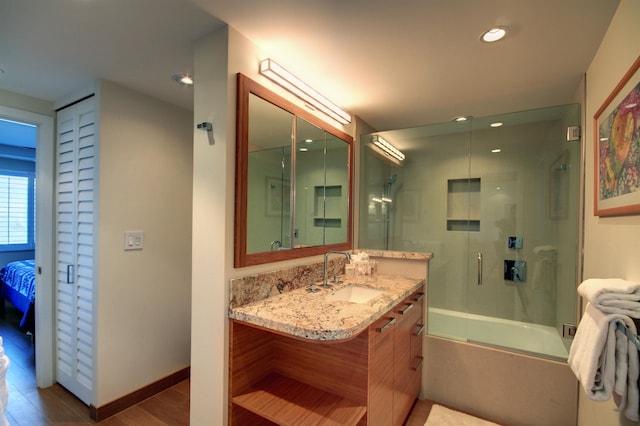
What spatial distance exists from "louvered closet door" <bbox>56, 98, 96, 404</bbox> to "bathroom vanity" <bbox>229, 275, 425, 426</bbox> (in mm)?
1319

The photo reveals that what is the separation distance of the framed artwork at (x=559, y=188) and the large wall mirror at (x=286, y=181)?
166 centimetres

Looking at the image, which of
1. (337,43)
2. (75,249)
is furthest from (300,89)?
(75,249)

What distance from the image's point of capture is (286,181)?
1880 millimetres

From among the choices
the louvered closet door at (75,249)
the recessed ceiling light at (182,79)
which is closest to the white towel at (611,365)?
the recessed ceiling light at (182,79)

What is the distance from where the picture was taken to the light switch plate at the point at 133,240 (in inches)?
81.8

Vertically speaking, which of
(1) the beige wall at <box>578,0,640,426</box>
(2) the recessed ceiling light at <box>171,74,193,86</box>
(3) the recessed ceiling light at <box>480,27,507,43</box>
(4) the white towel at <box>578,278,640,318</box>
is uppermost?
(3) the recessed ceiling light at <box>480,27,507,43</box>

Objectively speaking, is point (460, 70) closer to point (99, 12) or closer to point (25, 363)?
point (99, 12)

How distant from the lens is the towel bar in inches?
34.0

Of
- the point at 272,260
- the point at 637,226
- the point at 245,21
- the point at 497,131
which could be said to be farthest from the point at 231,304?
the point at 497,131

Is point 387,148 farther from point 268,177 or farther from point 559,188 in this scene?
point 268,177

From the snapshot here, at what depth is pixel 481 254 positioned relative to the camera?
287cm

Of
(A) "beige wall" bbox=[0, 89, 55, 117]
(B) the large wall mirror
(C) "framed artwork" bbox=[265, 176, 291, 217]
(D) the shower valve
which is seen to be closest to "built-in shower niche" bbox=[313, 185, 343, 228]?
(B) the large wall mirror

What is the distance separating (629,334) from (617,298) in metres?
0.11

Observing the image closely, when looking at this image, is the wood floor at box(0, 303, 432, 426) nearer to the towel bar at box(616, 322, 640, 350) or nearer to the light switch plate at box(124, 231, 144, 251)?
the light switch plate at box(124, 231, 144, 251)
